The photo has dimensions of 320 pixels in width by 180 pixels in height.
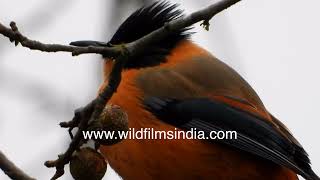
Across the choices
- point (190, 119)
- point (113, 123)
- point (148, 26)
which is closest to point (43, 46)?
point (113, 123)

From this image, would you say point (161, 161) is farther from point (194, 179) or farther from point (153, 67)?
point (153, 67)

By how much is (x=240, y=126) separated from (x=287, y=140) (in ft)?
1.05

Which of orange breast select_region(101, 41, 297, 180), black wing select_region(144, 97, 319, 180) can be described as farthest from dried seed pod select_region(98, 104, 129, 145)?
black wing select_region(144, 97, 319, 180)

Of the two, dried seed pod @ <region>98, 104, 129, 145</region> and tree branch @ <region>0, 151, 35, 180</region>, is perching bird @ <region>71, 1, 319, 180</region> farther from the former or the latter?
A: tree branch @ <region>0, 151, 35, 180</region>

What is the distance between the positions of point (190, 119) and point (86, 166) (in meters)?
2.01

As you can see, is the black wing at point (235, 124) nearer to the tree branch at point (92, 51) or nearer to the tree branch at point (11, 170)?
the tree branch at point (92, 51)

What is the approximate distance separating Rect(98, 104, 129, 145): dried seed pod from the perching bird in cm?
138

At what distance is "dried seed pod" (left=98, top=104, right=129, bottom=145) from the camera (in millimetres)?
2365

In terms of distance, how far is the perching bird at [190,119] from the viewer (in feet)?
13.0

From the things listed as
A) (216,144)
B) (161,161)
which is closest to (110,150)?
(161,161)

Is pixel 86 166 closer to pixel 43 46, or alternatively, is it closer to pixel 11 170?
pixel 11 170

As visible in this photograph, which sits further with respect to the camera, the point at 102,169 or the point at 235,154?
the point at 235,154

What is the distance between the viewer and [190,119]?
166 inches

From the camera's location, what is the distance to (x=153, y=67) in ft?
15.7
